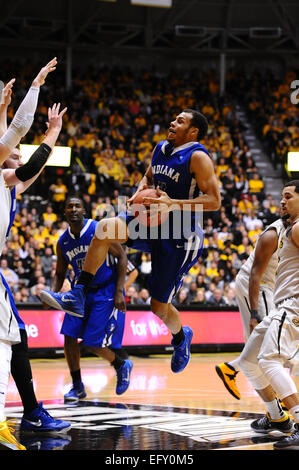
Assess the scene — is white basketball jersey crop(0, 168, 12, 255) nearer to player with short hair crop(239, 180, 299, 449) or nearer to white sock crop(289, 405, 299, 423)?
player with short hair crop(239, 180, 299, 449)

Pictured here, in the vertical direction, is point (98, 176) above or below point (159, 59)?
below

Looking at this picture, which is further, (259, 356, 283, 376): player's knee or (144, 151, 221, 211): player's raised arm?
(144, 151, 221, 211): player's raised arm

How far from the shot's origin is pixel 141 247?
18.6 feet

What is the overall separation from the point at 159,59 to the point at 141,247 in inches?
769

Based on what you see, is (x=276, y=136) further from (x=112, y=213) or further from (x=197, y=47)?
(x=112, y=213)

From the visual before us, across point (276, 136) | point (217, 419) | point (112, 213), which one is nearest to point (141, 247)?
point (217, 419)

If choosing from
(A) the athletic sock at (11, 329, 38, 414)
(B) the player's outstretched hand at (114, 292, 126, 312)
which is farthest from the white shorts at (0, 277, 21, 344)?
(B) the player's outstretched hand at (114, 292, 126, 312)

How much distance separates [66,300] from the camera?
5488 millimetres

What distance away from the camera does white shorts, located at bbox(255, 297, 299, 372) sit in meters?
4.95

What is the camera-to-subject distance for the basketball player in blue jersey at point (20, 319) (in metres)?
4.65

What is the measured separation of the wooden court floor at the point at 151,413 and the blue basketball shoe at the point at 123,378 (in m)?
0.14

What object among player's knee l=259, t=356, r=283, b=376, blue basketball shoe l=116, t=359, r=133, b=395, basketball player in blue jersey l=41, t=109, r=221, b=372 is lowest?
blue basketball shoe l=116, t=359, r=133, b=395

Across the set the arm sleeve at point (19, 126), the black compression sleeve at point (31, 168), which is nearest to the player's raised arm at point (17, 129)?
the arm sleeve at point (19, 126)

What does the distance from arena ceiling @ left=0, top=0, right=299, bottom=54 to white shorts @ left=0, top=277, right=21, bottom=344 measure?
1784 cm
